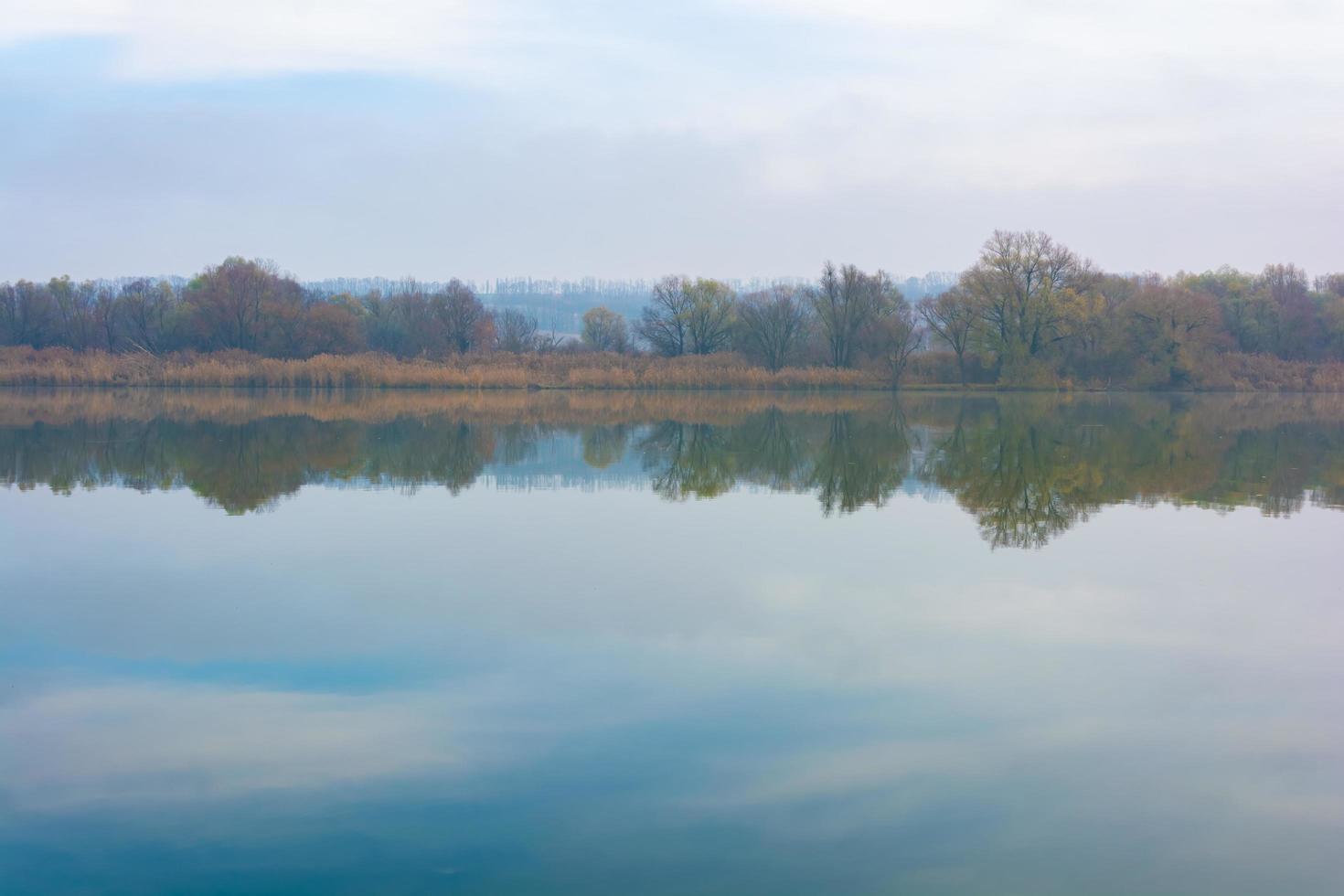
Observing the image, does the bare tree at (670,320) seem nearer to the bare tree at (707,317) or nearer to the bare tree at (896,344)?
the bare tree at (707,317)

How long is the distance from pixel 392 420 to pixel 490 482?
40.0 ft

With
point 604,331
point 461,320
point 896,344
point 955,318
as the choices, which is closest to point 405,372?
point 461,320

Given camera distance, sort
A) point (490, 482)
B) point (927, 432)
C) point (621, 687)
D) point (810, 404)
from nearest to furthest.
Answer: point (621, 687) < point (490, 482) < point (927, 432) < point (810, 404)

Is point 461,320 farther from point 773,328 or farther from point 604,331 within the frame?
point 773,328

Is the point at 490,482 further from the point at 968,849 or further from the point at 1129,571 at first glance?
the point at 968,849

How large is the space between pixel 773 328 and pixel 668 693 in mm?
52306

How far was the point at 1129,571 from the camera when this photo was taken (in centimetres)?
897

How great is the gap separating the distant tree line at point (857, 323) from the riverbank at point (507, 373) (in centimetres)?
151

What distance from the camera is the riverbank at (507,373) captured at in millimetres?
44750

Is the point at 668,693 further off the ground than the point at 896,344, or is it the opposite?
the point at 896,344

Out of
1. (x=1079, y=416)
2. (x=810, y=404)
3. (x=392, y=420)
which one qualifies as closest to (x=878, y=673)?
(x=392, y=420)

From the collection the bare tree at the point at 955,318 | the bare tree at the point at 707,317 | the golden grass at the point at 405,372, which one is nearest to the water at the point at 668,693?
the golden grass at the point at 405,372

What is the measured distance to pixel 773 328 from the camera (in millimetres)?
57375

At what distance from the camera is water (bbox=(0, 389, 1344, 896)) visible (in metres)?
4.21
